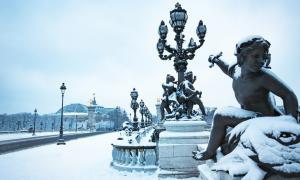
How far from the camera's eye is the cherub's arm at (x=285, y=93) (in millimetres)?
2764

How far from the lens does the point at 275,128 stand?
8.02ft

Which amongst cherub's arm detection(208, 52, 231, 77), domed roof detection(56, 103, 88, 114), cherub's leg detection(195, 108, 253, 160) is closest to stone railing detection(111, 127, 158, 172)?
cherub's arm detection(208, 52, 231, 77)

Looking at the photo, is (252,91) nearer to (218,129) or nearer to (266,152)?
(218,129)

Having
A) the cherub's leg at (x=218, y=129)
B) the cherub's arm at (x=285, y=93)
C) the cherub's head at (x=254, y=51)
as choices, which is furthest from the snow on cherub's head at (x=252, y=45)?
the cherub's leg at (x=218, y=129)

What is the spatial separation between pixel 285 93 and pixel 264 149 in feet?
2.52

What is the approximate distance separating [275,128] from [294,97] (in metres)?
0.56

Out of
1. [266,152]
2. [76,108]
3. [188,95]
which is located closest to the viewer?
[266,152]

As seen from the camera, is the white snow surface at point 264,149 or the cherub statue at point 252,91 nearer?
the white snow surface at point 264,149

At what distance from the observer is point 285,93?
2775mm

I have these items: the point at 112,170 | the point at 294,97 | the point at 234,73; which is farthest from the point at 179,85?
the point at 294,97

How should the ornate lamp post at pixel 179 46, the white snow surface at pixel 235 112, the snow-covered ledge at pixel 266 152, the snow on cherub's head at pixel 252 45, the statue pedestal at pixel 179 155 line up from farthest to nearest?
the ornate lamp post at pixel 179 46 < the statue pedestal at pixel 179 155 < the white snow surface at pixel 235 112 < the snow on cherub's head at pixel 252 45 < the snow-covered ledge at pixel 266 152

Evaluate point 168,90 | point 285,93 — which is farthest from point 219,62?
point 168,90

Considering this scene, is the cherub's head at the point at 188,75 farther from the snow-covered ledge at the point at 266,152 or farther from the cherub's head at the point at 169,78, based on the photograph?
the snow-covered ledge at the point at 266,152

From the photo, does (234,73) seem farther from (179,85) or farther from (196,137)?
(179,85)
